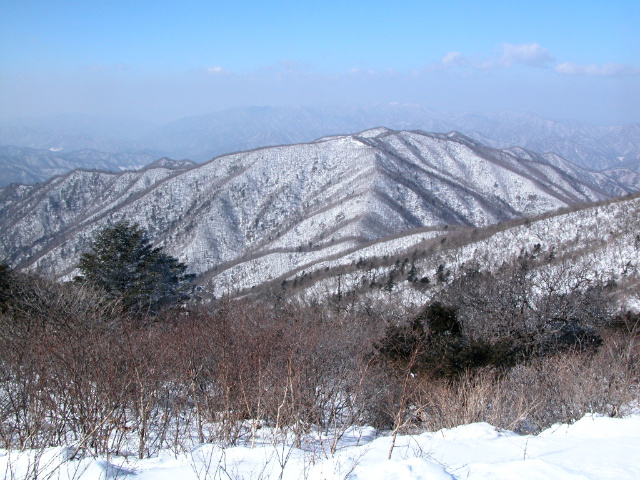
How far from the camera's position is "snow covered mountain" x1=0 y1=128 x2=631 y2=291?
101562mm

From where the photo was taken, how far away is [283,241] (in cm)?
10688

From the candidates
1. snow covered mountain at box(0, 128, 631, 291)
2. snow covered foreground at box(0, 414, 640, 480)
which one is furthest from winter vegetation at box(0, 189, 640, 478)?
snow covered mountain at box(0, 128, 631, 291)

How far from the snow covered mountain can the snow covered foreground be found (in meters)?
76.4

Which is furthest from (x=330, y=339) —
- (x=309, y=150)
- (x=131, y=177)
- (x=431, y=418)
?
(x=131, y=177)

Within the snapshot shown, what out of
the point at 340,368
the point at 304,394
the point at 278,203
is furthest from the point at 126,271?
the point at 278,203

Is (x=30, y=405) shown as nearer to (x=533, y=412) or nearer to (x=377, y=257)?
(x=533, y=412)

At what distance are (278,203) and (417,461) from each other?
121508 millimetres

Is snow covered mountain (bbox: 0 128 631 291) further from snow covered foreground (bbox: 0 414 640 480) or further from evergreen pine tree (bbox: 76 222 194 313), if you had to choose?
snow covered foreground (bbox: 0 414 640 480)

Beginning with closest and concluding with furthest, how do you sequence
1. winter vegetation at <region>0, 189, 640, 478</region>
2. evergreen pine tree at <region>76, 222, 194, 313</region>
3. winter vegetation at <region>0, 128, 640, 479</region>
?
1. winter vegetation at <region>0, 189, 640, 478</region>
2. winter vegetation at <region>0, 128, 640, 479</region>
3. evergreen pine tree at <region>76, 222, 194, 313</region>

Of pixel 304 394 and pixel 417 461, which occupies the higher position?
pixel 417 461

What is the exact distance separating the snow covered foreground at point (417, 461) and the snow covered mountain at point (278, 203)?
3010 inches

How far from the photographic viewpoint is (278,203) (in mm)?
124562

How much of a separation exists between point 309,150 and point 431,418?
14339cm

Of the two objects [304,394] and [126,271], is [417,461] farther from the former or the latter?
[126,271]
